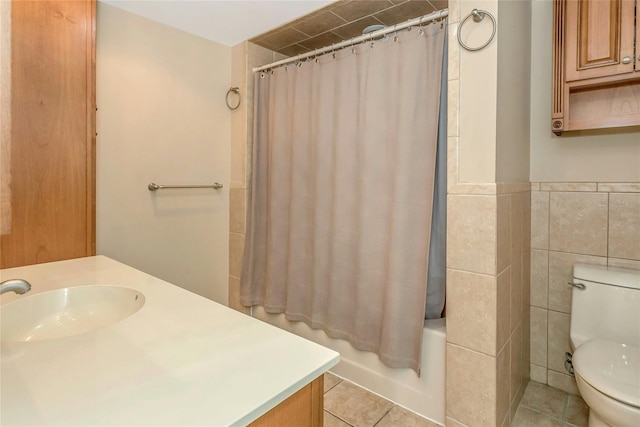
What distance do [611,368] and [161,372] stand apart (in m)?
1.64

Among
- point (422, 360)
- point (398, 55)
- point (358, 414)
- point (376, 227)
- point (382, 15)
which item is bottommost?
point (358, 414)

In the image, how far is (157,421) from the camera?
510 mm

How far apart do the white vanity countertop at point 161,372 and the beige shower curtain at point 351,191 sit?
3.06 ft

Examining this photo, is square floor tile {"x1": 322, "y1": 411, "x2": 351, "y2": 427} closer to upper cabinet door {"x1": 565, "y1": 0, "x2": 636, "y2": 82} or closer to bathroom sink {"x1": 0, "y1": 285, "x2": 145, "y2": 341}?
bathroom sink {"x1": 0, "y1": 285, "x2": 145, "y2": 341}

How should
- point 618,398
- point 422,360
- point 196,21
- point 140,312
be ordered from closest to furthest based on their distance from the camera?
point 140,312 < point 618,398 < point 422,360 < point 196,21

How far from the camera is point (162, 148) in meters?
2.07

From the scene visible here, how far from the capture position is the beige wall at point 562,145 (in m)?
1.60

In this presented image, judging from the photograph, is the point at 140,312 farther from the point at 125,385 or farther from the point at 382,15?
the point at 382,15

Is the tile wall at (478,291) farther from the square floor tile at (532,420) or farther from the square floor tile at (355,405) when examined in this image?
the square floor tile at (355,405)

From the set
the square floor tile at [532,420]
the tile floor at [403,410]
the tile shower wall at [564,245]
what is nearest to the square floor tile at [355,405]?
the tile floor at [403,410]

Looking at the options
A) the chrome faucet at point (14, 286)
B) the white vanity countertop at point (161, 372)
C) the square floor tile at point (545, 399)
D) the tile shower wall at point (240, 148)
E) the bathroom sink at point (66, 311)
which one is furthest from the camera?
the tile shower wall at point (240, 148)

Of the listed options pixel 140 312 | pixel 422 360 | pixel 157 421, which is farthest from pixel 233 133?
pixel 157 421

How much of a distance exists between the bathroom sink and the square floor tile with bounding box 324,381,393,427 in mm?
1126

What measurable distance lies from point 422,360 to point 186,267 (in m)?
1.61
